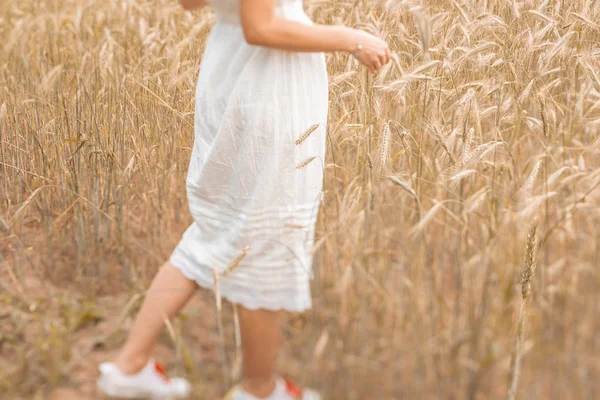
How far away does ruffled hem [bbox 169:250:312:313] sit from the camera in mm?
1854

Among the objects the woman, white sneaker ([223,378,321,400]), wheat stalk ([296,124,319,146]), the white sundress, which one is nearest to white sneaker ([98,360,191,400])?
the woman

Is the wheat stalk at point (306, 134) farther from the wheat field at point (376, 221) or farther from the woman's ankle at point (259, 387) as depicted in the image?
the woman's ankle at point (259, 387)

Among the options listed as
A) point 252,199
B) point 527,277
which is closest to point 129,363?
point 252,199

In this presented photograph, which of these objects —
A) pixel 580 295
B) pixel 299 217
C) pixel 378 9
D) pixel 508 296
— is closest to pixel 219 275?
pixel 299 217

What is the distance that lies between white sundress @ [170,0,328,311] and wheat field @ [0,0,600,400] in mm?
102

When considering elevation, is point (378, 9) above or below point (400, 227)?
above

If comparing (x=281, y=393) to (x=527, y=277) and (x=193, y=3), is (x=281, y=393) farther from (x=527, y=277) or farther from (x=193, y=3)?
(x=193, y=3)

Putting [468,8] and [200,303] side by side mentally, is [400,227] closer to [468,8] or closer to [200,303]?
[200,303]

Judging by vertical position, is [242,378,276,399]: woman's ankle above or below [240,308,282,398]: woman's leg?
below

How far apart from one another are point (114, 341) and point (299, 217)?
2.15 feet

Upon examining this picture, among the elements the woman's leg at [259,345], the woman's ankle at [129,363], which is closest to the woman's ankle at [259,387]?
the woman's leg at [259,345]

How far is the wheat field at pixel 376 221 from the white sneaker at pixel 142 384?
7cm

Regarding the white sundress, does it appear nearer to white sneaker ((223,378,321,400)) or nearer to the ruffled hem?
the ruffled hem

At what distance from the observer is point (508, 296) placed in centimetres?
182
